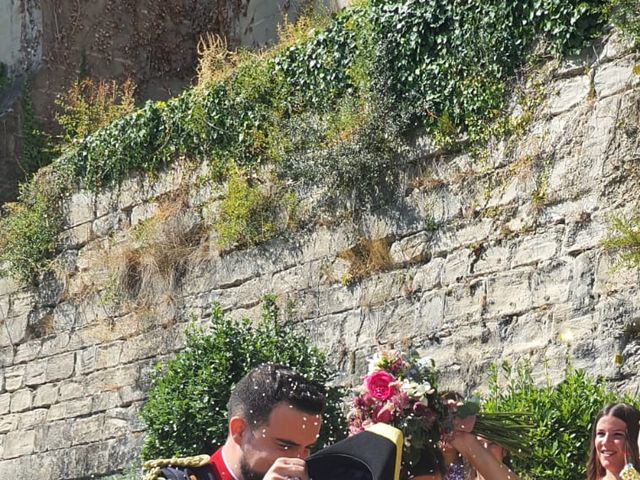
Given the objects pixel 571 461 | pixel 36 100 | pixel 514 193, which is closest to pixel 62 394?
pixel 36 100

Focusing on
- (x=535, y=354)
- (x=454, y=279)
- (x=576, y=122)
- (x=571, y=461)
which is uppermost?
(x=576, y=122)

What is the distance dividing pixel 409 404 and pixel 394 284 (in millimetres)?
4040

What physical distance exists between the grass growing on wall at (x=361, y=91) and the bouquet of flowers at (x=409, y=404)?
3.66 meters

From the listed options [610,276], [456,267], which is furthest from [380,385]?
[456,267]

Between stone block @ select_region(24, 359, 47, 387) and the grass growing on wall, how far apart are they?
210 centimetres

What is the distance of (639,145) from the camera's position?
780 centimetres

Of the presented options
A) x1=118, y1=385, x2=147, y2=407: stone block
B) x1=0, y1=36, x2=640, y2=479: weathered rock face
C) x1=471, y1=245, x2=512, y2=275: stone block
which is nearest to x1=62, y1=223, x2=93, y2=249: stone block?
x1=0, y1=36, x2=640, y2=479: weathered rock face

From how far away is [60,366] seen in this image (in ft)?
38.2

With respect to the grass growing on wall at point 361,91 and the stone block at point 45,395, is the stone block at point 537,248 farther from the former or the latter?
the stone block at point 45,395

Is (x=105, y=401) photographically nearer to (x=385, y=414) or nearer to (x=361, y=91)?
(x=361, y=91)

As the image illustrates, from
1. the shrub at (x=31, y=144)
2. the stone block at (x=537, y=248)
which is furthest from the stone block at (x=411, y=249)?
the shrub at (x=31, y=144)

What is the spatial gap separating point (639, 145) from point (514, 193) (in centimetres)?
93

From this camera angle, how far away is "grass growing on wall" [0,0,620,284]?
859 centimetres

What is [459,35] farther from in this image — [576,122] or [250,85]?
[250,85]
